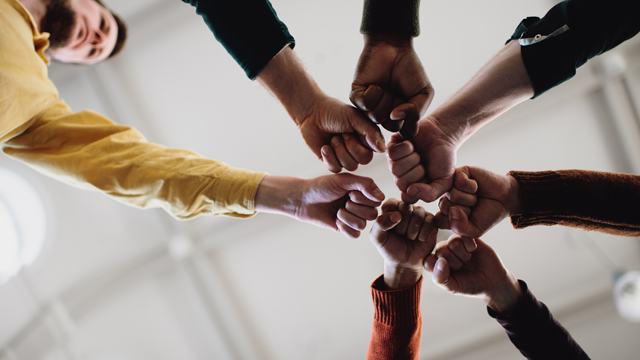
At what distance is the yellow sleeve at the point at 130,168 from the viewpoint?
1.07 m

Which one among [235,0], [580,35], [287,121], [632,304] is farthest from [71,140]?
[632,304]

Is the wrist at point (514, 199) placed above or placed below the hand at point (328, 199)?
below

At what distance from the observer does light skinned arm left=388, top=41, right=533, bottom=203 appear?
0.93 m

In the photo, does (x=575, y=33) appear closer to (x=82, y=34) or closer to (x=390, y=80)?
(x=390, y=80)

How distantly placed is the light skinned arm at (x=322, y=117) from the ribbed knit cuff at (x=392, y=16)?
9.1 inches

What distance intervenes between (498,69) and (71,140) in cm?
147

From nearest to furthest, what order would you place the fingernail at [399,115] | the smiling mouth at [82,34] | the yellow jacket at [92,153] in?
the fingernail at [399,115] < the yellow jacket at [92,153] < the smiling mouth at [82,34]

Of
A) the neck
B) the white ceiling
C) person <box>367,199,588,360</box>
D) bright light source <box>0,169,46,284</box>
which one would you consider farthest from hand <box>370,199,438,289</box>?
bright light source <box>0,169,46,284</box>

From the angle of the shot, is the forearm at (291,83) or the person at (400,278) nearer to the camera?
the forearm at (291,83)

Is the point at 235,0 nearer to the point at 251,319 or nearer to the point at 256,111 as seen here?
the point at 256,111

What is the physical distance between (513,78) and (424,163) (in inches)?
13.6

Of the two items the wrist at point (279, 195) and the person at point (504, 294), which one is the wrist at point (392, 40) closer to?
the wrist at point (279, 195)

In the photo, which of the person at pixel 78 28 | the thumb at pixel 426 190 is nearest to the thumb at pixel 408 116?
the thumb at pixel 426 190

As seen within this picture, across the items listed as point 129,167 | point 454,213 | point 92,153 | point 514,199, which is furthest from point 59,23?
point 514,199
